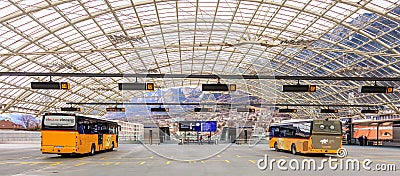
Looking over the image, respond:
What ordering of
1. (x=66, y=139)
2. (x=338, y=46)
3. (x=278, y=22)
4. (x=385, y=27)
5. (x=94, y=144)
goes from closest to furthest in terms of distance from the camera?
1. (x=66, y=139)
2. (x=94, y=144)
3. (x=385, y=27)
4. (x=278, y=22)
5. (x=338, y=46)

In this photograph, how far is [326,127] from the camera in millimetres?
31234

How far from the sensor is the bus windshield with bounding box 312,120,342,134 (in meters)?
31.2

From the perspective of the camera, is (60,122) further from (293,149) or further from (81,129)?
(293,149)

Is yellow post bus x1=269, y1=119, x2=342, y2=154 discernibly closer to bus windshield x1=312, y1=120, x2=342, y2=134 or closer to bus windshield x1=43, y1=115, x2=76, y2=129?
bus windshield x1=312, y1=120, x2=342, y2=134

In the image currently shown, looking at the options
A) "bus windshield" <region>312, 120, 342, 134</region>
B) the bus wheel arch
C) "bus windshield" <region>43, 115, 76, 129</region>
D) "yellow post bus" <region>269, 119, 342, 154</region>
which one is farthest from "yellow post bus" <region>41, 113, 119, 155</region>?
the bus wheel arch

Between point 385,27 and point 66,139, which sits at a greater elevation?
point 385,27

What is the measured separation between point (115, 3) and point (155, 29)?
9481mm

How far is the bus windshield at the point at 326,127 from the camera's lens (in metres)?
31.2

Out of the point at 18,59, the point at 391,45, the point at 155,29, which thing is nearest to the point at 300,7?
the point at 391,45

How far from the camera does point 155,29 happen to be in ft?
153

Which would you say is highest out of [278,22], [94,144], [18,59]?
[278,22]

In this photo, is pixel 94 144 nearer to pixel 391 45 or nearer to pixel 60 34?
pixel 60 34

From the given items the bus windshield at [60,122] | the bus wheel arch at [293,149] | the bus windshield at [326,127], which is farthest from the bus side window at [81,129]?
the bus wheel arch at [293,149]

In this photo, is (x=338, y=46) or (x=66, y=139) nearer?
(x=66, y=139)
